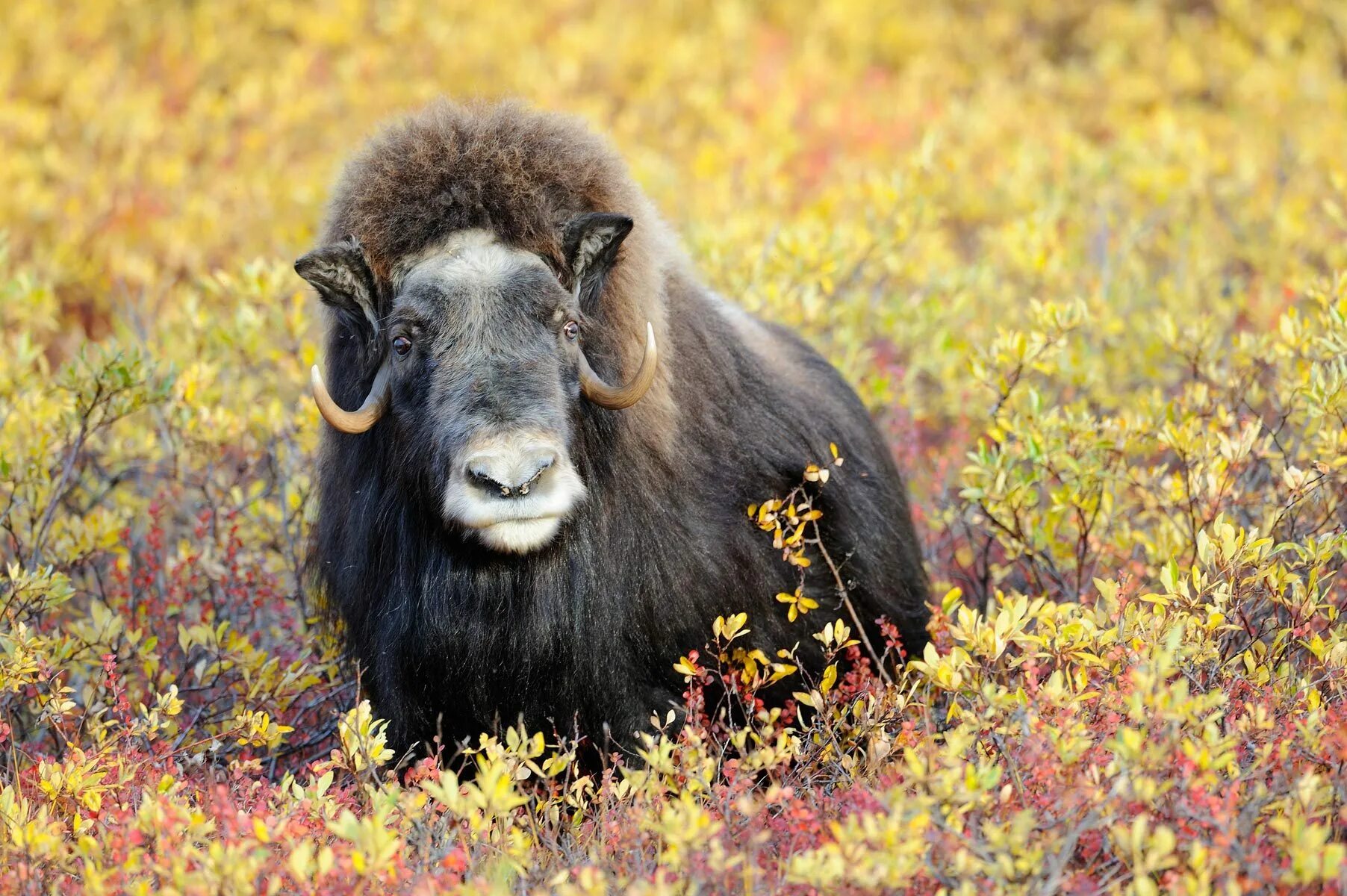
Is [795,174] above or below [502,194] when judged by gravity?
above

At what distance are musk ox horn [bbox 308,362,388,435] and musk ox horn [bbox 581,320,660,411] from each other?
0.50 m

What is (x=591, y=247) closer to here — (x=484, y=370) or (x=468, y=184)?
(x=468, y=184)

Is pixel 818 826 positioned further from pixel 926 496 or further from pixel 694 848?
pixel 926 496

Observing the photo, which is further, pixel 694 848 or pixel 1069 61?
pixel 1069 61

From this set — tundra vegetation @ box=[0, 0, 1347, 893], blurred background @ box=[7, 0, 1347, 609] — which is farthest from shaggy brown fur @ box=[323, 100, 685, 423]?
tundra vegetation @ box=[0, 0, 1347, 893]

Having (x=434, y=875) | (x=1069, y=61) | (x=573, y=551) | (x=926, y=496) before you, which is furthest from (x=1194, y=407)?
(x=1069, y=61)

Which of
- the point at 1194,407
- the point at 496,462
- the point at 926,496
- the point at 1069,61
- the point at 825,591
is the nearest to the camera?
the point at 496,462

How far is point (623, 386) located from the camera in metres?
3.42

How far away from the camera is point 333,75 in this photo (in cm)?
1098

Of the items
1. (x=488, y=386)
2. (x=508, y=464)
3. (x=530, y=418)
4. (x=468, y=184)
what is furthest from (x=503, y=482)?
(x=468, y=184)

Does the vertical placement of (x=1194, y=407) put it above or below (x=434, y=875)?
above

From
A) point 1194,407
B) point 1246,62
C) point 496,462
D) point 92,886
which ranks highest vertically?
point 1246,62

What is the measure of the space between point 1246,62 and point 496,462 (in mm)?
10049

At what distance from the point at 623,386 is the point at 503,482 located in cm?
55
